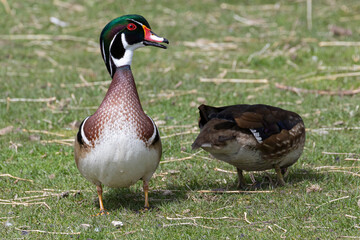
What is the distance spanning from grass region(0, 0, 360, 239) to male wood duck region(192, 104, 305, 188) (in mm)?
267

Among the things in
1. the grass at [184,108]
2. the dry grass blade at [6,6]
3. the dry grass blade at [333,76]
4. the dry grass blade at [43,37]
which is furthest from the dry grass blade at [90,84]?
the dry grass blade at [6,6]

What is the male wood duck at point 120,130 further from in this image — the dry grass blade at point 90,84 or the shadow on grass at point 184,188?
the dry grass blade at point 90,84

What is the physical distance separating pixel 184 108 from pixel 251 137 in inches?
106

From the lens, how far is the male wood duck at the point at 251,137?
4523mm

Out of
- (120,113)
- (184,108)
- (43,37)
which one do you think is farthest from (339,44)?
(120,113)

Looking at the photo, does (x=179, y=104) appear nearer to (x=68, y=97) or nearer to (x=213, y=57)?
(x=68, y=97)

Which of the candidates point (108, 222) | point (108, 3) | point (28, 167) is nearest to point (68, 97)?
point (28, 167)

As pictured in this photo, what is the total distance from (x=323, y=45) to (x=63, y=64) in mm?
4054

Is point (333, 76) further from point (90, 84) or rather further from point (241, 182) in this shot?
point (241, 182)

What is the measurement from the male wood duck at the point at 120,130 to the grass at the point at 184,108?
36cm

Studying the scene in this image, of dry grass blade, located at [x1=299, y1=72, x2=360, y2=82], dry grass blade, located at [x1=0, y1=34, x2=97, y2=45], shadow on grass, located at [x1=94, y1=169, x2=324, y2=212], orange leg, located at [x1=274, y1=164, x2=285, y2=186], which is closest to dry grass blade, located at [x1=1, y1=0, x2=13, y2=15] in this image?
dry grass blade, located at [x1=0, y1=34, x2=97, y2=45]

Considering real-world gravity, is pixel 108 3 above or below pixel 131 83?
below

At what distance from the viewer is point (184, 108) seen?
723 cm

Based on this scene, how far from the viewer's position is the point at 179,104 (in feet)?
24.3
